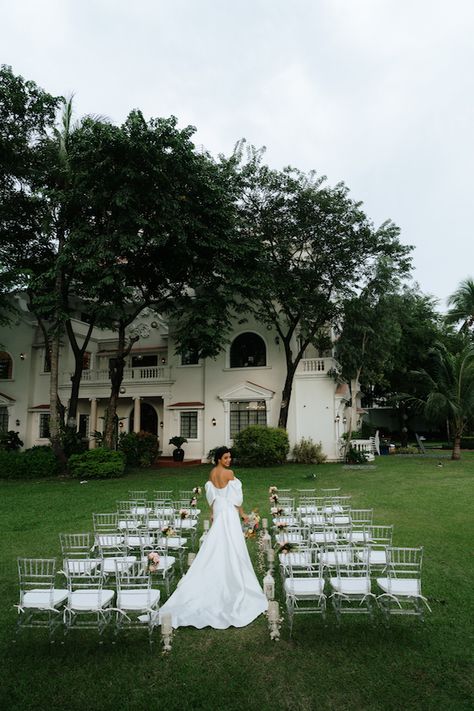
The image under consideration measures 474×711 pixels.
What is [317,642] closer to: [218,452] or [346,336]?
[218,452]

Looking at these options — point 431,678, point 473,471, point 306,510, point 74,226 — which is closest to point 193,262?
point 74,226

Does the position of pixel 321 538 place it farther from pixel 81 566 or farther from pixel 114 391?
pixel 114 391

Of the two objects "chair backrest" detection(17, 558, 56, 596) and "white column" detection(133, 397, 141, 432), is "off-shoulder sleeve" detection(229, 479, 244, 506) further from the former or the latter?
"white column" detection(133, 397, 141, 432)

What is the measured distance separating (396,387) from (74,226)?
2799 centimetres

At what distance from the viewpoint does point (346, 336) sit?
26797 millimetres

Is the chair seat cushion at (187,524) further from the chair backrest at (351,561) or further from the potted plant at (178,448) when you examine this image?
the potted plant at (178,448)

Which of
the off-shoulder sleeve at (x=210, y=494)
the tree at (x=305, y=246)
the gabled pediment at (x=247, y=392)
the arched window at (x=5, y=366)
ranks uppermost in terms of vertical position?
the tree at (x=305, y=246)

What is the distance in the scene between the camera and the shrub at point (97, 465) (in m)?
21.4

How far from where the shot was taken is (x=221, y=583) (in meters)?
6.91

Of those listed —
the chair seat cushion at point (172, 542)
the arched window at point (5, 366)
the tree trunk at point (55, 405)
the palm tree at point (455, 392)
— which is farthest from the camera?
the arched window at point (5, 366)

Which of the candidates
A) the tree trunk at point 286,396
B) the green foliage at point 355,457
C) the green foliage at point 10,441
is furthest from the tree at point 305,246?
the green foliage at point 10,441

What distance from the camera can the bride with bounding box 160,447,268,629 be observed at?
6.48 meters

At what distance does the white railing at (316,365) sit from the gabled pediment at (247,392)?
86.7 inches

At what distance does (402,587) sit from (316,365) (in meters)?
20.3
